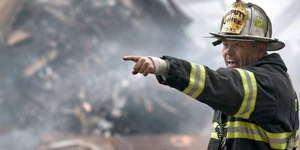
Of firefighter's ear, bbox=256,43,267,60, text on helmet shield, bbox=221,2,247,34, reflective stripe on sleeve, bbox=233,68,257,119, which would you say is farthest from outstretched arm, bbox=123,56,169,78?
firefighter's ear, bbox=256,43,267,60

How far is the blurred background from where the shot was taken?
9109mm

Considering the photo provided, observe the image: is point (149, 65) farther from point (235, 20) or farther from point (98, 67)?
point (98, 67)

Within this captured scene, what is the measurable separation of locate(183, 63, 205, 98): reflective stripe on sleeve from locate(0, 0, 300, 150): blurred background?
23.8ft

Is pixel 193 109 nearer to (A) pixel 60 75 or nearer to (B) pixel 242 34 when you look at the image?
(A) pixel 60 75

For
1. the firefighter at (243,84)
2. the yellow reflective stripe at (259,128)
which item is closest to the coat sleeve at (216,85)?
the firefighter at (243,84)

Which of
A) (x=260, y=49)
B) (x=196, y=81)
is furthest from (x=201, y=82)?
(x=260, y=49)

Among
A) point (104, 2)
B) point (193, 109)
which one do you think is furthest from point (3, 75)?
point (193, 109)

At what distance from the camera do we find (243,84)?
161 cm

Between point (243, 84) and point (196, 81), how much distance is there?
10.8 inches

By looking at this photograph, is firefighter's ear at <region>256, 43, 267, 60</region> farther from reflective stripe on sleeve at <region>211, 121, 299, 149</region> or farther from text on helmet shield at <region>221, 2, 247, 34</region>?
reflective stripe on sleeve at <region>211, 121, 299, 149</region>

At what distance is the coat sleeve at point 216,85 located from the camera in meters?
1.52

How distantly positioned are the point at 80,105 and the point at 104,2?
3271 millimetres

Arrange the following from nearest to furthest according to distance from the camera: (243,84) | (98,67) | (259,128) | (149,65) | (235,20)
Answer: (149,65)
(243,84)
(259,128)
(235,20)
(98,67)

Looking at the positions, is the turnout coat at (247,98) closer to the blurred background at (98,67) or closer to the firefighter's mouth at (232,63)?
the firefighter's mouth at (232,63)
